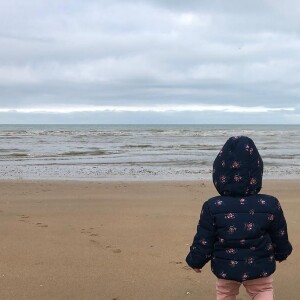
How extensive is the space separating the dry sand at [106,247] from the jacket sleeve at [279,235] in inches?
45.8

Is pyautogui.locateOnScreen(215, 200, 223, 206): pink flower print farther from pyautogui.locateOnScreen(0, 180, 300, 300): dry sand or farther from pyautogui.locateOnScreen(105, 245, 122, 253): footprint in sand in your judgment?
pyautogui.locateOnScreen(105, 245, 122, 253): footprint in sand

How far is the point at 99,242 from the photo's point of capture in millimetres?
5449

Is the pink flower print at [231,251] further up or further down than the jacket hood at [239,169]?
further down

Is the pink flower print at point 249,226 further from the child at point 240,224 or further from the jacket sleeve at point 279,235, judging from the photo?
the jacket sleeve at point 279,235

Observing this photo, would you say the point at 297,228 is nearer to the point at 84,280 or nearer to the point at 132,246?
the point at 132,246

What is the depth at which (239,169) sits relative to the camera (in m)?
2.72

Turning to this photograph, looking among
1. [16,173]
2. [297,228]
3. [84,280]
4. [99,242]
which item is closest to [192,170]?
[16,173]

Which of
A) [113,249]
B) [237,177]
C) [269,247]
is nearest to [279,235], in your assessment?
[269,247]

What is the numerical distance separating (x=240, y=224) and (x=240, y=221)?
2 cm

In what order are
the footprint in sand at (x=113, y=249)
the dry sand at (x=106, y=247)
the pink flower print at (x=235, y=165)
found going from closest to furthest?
the pink flower print at (x=235, y=165)
the dry sand at (x=106, y=247)
the footprint in sand at (x=113, y=249)

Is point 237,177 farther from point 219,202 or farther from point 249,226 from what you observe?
point 249,226

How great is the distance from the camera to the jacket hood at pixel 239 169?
2.72 m

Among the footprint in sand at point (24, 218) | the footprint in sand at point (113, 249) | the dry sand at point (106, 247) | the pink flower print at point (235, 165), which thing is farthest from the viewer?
the footprint in sand at point (24, 218)

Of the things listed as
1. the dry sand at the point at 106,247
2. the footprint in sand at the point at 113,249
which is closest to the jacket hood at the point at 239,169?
the dry sand at the point at 106,247
